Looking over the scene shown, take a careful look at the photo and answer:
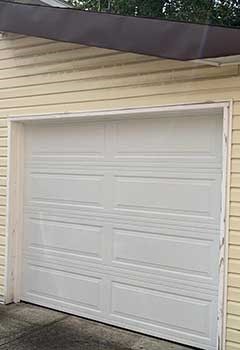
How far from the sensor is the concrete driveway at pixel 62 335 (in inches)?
175

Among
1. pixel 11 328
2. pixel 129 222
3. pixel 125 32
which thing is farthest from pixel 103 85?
pixel 11 328

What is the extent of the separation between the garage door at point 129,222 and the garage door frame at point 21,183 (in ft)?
0.35

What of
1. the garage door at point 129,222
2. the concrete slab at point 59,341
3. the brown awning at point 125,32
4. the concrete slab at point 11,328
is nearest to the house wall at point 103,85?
the garage door at point 129,222

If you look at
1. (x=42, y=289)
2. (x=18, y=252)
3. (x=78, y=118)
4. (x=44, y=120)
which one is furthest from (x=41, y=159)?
(x=42, y=289)

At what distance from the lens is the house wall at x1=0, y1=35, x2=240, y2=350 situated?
406cm

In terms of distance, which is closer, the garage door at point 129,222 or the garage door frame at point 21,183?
the garage door frame at point 21,183

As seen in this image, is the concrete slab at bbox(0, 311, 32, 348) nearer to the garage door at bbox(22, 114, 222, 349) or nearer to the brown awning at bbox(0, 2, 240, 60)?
the garage door at bbox(22, 114, 222, 349)

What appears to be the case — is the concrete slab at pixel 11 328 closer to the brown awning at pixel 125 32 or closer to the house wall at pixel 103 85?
the house wall at pixel 103 85

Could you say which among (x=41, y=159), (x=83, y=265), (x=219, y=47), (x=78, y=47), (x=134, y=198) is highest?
(x=78, y=47)

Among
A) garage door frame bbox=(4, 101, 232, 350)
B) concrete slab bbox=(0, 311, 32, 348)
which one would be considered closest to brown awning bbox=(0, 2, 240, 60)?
garage door frame bbox=(4, 101, 232, 350)

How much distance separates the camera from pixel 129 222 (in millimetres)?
4891

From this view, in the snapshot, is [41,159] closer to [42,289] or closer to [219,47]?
[42,289]

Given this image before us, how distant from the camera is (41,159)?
568cm

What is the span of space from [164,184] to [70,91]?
149cm
